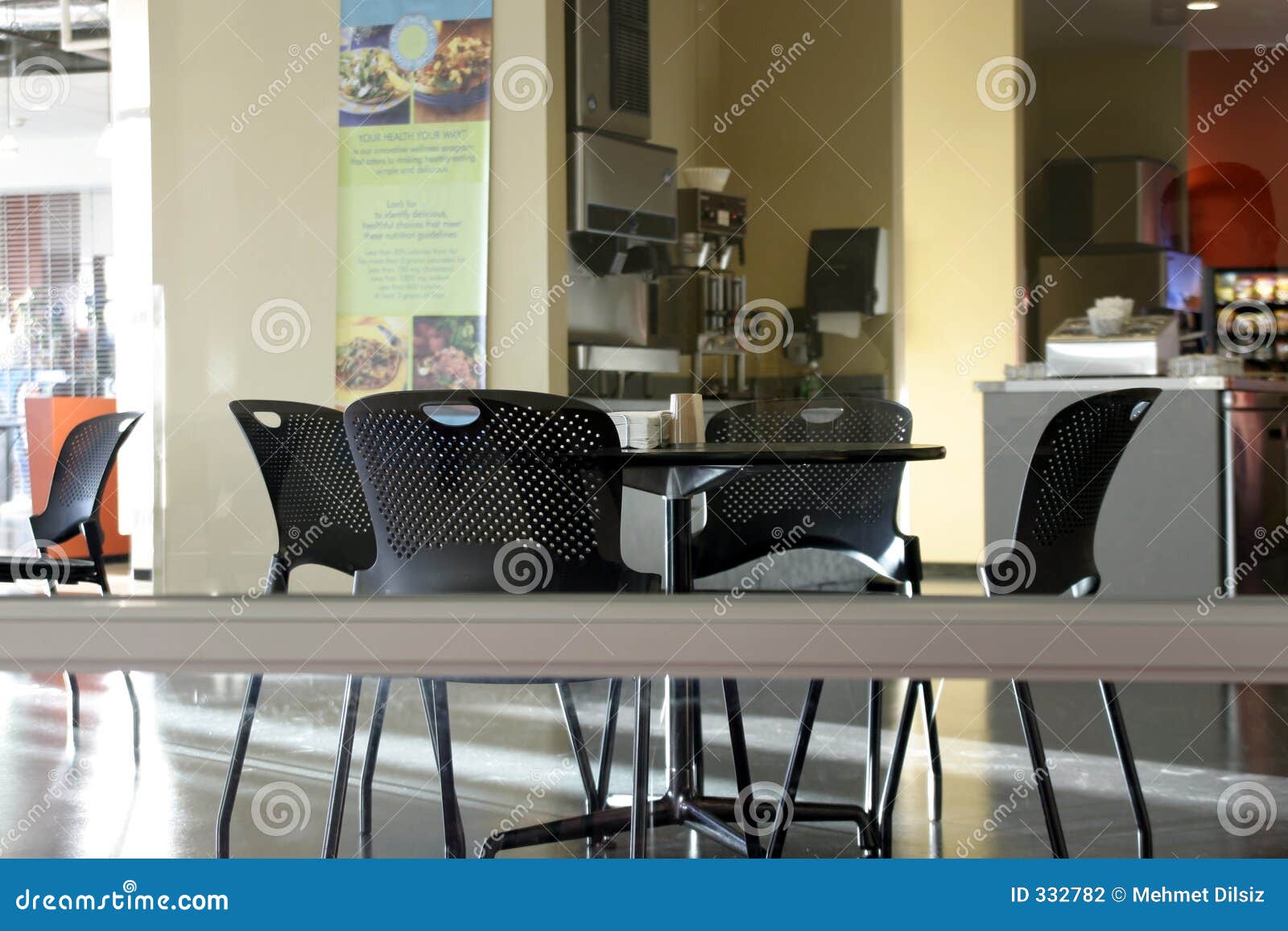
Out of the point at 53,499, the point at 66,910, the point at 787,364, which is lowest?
the point at 66,910

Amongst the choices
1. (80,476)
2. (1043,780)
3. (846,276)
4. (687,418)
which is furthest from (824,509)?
(846,276)

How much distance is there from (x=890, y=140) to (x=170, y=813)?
5.08 metres

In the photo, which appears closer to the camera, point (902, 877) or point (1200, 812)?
point (902, 877)

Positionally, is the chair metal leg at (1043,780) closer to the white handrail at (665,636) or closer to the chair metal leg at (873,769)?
the chair metal leg at (873,769)

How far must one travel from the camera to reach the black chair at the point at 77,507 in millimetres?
1591

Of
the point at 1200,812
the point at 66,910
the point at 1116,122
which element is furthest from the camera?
the point at 1116,122

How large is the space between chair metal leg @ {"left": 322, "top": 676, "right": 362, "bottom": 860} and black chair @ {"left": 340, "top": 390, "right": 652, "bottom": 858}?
30mm

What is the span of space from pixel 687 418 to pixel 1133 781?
4.04 ft

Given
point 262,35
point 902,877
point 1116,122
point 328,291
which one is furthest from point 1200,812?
point 1116,122

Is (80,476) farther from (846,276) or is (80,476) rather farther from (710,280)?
(846,276)

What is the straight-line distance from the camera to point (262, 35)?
4406 mm

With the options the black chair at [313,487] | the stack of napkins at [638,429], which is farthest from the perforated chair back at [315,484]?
the stack of napkins at [638,429]

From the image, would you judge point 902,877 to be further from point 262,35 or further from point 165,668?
point 262,35

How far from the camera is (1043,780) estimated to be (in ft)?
6.75
